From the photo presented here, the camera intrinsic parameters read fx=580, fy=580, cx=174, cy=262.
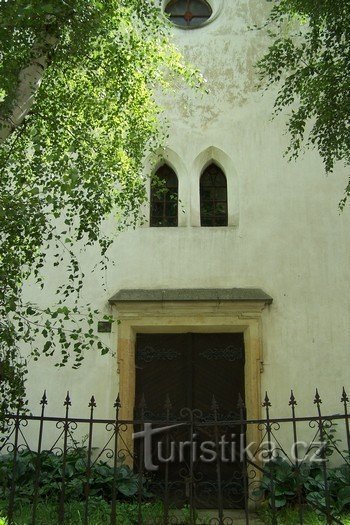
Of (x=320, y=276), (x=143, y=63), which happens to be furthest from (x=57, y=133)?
(x=320, y=276)

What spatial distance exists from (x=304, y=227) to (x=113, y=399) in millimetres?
3743

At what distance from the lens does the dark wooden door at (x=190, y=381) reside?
7902mm

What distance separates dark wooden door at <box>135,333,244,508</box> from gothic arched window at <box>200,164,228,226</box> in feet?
5.98

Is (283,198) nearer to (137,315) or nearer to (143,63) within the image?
(137,315)

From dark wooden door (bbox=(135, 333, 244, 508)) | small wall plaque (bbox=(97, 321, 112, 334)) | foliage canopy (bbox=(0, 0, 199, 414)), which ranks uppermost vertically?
foliage canopy (bbox=(0, 0, 199, 414))

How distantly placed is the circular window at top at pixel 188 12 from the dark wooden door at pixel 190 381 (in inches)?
219

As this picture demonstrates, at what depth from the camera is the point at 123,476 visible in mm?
7066

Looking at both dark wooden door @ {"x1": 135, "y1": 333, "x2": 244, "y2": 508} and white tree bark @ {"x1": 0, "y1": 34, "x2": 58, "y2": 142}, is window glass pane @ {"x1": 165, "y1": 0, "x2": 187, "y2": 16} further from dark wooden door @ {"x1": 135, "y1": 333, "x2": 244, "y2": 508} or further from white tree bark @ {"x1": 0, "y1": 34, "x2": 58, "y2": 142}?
dark wooden door @ {"x1": 135, "y1": 333, "x2": 244, "y2": 508}

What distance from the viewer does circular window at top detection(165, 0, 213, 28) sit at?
10.2 metres

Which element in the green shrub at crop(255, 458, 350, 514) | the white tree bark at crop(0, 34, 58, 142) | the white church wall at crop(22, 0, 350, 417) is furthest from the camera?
the white church wall at crop(22, 0, 350, 417)

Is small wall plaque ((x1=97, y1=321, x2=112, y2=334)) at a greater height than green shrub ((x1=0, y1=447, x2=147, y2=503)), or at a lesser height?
greater

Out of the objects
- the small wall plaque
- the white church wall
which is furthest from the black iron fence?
the small wall plaque

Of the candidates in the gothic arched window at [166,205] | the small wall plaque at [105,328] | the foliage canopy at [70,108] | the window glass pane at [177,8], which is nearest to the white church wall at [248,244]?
the small wall plaque at [105,328]

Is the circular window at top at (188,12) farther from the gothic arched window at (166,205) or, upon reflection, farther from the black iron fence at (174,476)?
the black iron fence at (174,476)
